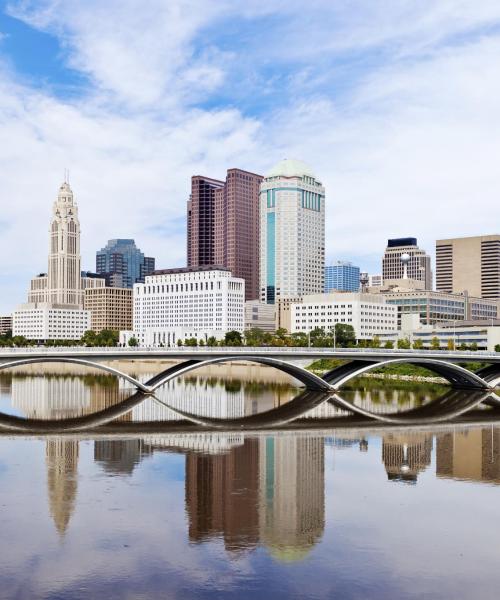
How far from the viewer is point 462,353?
301 feet

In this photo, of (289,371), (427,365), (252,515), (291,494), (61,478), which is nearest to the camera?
(252,515)

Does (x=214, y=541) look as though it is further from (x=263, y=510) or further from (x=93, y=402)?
(x=93, y=402)

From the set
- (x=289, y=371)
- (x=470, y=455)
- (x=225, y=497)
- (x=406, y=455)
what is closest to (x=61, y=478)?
(x=225, y=497)

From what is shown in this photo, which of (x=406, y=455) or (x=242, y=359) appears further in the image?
(x=242, y=359)

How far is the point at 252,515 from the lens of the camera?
112 feet

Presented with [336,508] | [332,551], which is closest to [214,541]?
[332,551]

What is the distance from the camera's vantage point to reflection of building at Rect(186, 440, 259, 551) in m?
31.4

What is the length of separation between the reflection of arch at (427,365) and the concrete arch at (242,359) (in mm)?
1746

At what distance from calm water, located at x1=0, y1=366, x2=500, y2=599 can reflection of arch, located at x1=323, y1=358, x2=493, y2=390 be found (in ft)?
84.4

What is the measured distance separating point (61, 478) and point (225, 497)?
985cm

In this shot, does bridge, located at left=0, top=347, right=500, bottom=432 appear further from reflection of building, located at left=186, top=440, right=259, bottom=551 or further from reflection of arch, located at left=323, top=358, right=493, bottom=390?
reflection of building, located at left=186, top=440, right=259, bottom=551

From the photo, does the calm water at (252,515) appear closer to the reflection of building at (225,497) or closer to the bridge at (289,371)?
the reflection of building at (225,497)

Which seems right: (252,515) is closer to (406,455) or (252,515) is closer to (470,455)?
(406,455)

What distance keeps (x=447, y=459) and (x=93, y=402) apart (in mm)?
42536
